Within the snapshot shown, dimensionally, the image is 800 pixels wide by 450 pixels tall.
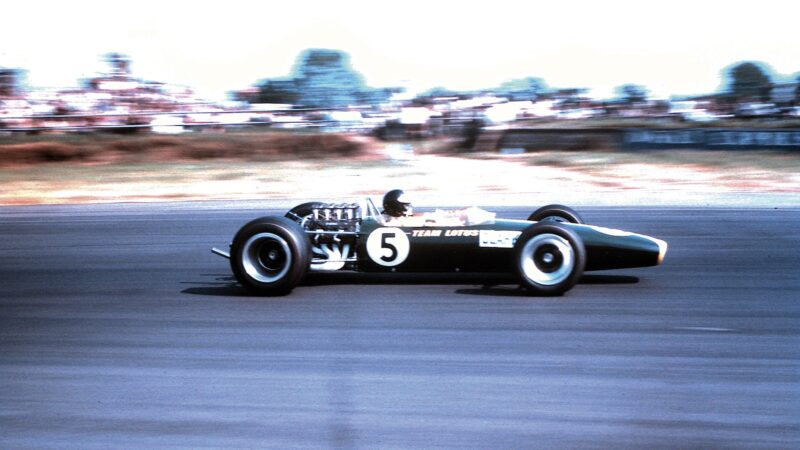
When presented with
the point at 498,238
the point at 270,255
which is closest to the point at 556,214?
the point at 498,238

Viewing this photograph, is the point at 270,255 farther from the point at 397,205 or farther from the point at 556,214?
the point at 556,214

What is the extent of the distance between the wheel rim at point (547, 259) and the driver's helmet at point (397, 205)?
118cm

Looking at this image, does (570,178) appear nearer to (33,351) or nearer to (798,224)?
(798,224)

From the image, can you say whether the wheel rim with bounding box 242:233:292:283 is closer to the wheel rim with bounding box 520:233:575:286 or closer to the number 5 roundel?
the number 5 roundel

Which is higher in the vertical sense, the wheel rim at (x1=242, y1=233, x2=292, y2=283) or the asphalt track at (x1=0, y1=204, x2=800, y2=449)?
the wheel rim at (x1=242, y1=233, x2=292, y2=283)

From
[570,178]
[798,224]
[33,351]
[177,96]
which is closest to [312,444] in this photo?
[33,351]

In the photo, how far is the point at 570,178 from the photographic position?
58.8 feet

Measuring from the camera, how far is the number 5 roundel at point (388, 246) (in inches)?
300

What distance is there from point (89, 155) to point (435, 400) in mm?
19309

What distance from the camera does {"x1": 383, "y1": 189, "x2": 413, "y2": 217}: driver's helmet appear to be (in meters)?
7.88

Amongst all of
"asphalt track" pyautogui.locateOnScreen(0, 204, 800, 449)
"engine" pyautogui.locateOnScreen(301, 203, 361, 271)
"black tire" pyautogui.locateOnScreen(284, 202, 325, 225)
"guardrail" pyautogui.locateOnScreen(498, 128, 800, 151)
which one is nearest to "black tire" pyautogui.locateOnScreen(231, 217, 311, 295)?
"asphalt track" pyautogui.locateOnScreen(0, 204, 800, 449)

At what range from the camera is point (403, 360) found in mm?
5508

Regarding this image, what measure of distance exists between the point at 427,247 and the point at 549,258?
3.25 ft

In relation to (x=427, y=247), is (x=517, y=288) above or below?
below
